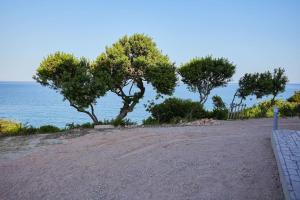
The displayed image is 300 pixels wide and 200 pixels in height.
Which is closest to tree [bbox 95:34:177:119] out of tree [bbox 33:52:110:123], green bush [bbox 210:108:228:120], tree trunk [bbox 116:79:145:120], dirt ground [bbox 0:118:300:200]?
tree trunk [bbox 116:79:145:120]

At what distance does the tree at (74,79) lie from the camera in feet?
60.5

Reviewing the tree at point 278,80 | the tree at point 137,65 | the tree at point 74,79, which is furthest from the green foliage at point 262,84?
the tree at point 74,79

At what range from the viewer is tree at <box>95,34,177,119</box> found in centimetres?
2102

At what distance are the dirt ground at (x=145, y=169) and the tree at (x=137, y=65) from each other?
9639 mm

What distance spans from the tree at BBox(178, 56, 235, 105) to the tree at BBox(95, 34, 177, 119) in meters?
1.10

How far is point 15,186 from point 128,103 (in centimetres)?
1542

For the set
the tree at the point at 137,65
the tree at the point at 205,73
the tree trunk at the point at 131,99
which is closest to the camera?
the tree at the point at 137,65

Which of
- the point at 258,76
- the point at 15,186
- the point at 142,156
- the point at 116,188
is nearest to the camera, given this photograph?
the point at 116,188

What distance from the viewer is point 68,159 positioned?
30.7ft

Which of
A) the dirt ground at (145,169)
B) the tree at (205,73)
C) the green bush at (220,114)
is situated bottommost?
the dirt ground at (145,169)

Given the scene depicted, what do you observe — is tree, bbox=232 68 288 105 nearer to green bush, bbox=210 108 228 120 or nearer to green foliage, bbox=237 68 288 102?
green foliage, bbox=237 68 288 102

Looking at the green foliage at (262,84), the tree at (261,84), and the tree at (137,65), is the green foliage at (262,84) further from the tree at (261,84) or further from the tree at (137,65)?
the tree at (137,65)

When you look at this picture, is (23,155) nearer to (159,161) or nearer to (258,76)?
(159,161)

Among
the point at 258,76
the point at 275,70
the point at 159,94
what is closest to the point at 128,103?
the point at 159,94
